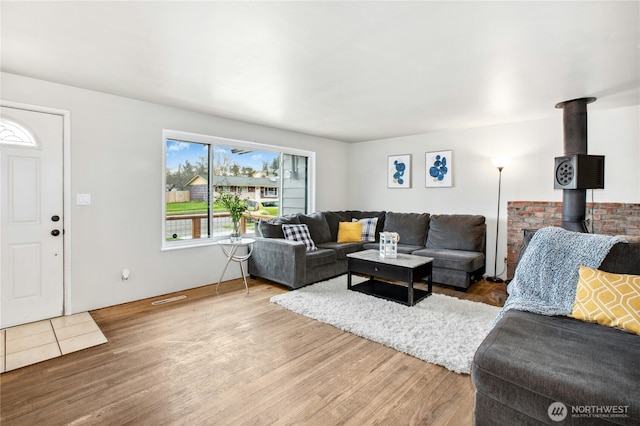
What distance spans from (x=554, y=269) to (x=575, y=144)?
2.05 metres

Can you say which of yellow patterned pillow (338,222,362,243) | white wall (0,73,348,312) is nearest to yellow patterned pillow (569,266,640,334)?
yellow patterned pillow (338,222,362,243)

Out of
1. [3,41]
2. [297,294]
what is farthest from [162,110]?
[297,294]

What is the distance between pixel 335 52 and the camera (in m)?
2.36

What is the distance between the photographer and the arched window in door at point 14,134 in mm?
2859

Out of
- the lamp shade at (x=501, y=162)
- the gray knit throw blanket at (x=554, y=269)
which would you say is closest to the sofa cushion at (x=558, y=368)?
the gray knit throw blanket at (x=554, y=269)

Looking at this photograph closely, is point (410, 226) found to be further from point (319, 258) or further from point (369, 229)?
point (319, 258)

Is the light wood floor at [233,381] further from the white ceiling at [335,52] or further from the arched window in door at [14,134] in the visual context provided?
the white ceiling at [335,52]

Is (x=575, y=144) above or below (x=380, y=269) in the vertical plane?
above

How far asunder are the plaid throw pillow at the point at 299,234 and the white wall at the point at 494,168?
2.07m

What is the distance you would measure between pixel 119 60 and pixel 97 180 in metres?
1.44

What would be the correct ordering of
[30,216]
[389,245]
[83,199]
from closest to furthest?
[30,216]
[83,199]
[389,245]

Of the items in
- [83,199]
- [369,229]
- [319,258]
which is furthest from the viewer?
[369,229]

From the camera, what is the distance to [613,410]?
1.23 meters

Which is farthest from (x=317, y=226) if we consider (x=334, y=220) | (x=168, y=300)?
(x=168, y=300)
